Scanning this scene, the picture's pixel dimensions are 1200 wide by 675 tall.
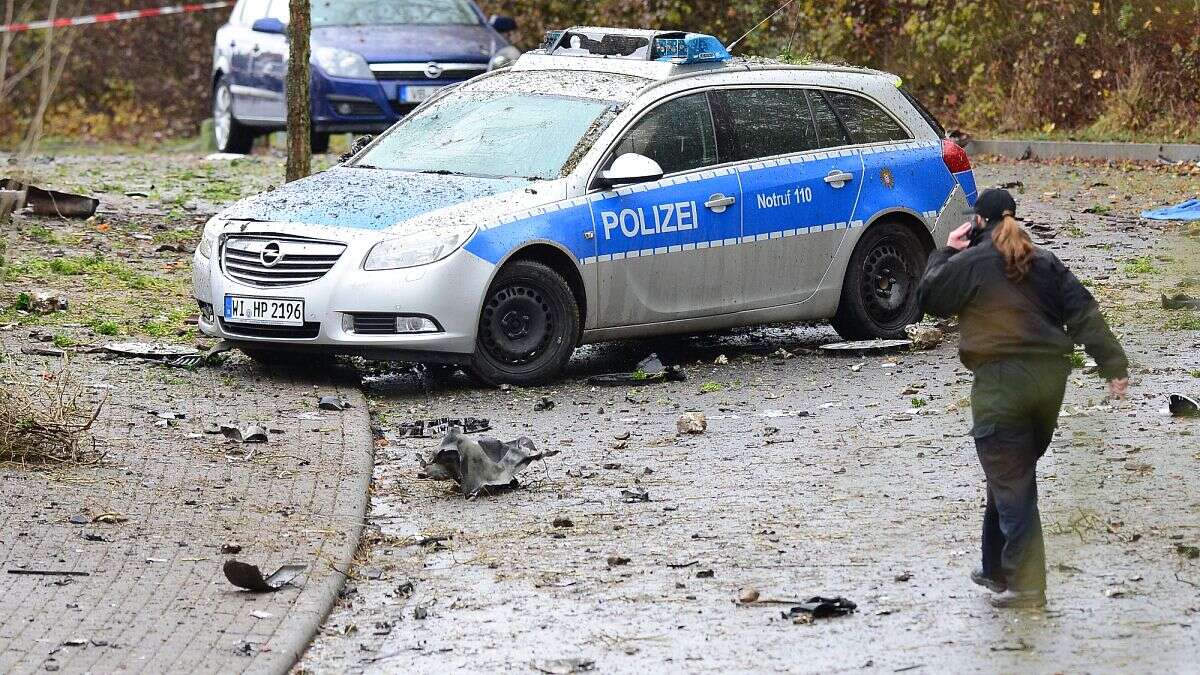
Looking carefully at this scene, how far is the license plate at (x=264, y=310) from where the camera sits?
10062 millimetres

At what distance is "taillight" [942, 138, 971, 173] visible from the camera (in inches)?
477

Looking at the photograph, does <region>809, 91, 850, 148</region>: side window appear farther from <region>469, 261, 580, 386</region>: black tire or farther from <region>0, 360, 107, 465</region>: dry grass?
<region>0, 360, 107, 465</region>: dry grass

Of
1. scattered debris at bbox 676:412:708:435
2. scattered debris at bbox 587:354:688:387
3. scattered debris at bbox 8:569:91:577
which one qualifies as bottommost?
scattered debris at bbox 587:354:688:387

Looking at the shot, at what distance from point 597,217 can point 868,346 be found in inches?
80.4

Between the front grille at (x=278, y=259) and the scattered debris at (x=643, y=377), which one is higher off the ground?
the front grille at (x=278, y=259)

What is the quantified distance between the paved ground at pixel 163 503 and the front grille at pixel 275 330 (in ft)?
0.95

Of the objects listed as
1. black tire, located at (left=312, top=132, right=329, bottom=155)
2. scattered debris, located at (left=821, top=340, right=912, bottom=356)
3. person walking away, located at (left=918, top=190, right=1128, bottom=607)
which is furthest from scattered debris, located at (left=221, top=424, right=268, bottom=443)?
black tire, located at (left=312, top=132, right=329, bottom=155)

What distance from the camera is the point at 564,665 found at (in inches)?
228

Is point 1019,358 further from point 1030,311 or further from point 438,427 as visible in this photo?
point 438,427

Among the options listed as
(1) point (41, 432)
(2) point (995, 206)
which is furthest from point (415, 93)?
(2) point (995, 206)

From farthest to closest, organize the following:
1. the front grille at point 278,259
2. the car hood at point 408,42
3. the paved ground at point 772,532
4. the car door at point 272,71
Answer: the car door at point 272,71, the car hood at point 408,42, the front grille at point 278,259, the paved ground at point 772,532

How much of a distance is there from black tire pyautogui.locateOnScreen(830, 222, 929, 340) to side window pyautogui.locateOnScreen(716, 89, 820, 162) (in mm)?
751

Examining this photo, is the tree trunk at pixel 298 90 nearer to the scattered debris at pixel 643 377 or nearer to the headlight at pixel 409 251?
the scattered debris at pixel 643 377

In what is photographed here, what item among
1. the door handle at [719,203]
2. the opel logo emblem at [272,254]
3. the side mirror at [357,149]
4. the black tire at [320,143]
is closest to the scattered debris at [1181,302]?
the door handle at [719,203]
